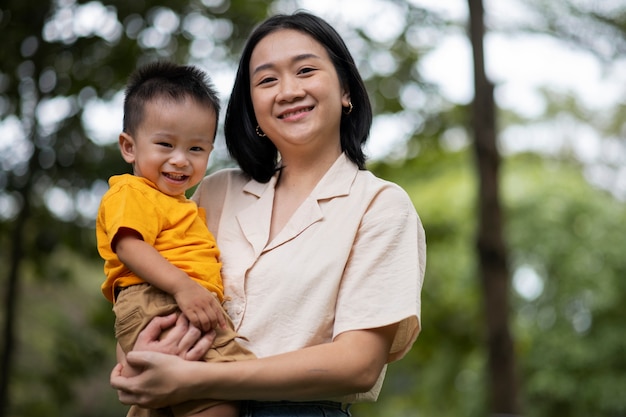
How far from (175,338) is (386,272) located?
541 mm

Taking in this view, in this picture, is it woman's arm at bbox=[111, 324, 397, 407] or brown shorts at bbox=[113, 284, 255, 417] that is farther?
brown shorts at bbox=[113, 284, 255, 417]

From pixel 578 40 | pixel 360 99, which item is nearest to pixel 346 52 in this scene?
pixel 360 99

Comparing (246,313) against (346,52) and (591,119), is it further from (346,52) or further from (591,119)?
(591,119)

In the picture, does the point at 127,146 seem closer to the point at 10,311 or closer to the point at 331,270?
the point at 331,270

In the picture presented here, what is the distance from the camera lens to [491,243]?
24.0 feet

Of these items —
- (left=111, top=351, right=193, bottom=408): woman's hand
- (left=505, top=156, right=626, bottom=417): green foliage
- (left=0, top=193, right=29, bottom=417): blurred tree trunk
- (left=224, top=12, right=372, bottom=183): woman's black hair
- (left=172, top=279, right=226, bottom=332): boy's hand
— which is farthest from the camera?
(left=505, top=156, right=626, bottom=417): green foliage

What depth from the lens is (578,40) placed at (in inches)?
337

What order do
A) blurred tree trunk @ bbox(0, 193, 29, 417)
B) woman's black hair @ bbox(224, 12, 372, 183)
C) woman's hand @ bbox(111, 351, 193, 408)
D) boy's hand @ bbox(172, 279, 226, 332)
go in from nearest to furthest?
woman's hand @ bbox(111, 351, 193, 408) → boy's hand @ bbox(172, 279, 226, 332) → woman's black hair @ bbox(224, 12, 372, 183) → blurred tree trunk @ bbox(0, 193, 29, 417)

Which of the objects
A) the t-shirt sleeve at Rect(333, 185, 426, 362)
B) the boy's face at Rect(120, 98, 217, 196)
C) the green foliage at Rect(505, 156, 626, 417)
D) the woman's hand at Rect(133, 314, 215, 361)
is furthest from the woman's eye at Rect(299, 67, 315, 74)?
the green foliage at Rect(505, 156, 626, 417)

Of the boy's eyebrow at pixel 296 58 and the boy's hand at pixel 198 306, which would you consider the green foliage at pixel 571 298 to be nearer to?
the boy's eyebrow at pixel 296 58

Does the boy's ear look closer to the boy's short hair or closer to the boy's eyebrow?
the boy's short hair

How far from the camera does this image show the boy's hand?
230 cm

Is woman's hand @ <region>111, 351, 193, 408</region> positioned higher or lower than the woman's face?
lower

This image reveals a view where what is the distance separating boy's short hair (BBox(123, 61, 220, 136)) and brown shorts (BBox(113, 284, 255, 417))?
0.44 m
